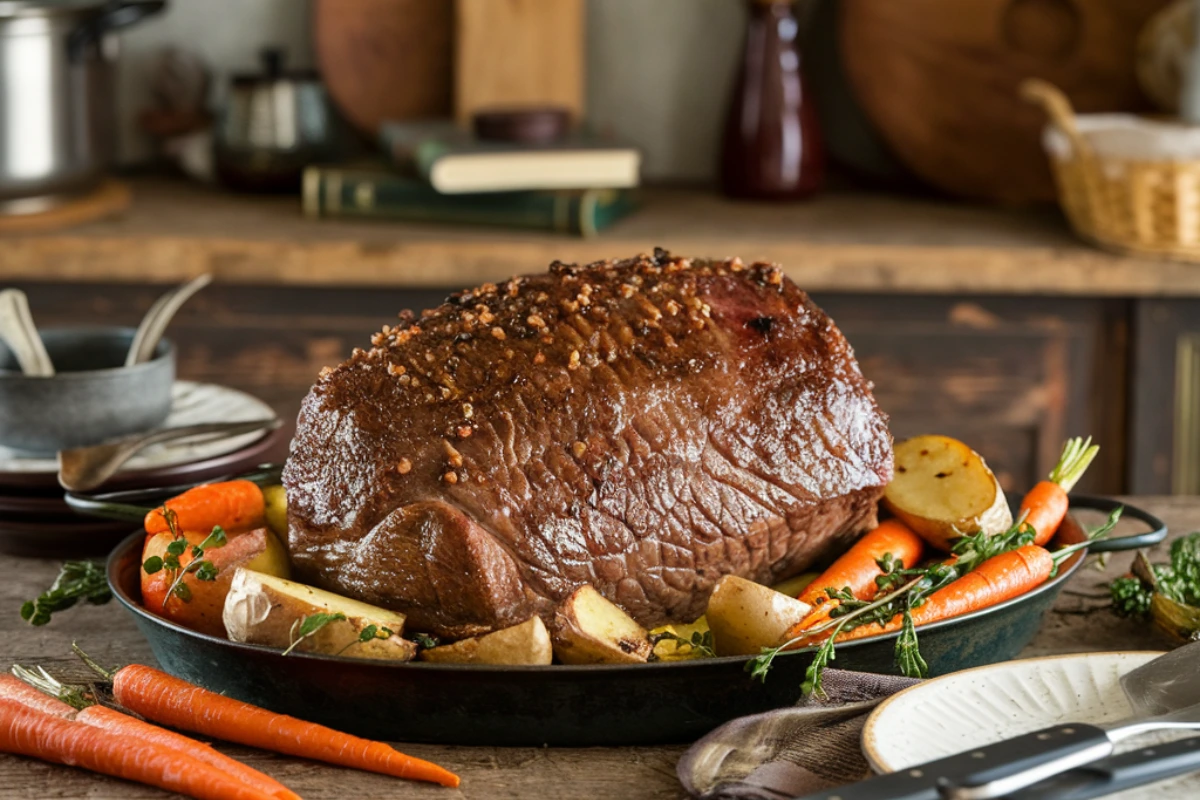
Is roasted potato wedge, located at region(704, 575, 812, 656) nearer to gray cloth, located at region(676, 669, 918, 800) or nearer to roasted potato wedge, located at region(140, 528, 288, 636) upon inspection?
gray cloth, located at region(676, 669, 918, 800)

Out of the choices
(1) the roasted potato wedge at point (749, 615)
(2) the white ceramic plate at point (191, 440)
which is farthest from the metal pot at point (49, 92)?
(1) the roasted potato wedge at point (749, 615)

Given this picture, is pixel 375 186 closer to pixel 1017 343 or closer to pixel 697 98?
pixel 697 98

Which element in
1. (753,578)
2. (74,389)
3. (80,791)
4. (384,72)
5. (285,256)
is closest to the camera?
(80,791)

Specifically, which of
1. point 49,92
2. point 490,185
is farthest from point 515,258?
point 49,92

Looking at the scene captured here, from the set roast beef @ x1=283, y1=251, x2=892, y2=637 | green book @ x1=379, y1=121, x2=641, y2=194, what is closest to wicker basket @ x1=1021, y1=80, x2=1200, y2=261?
green book @ x1=379, y1=121, x2=641, y2=194

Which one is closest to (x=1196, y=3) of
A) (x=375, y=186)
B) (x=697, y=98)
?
(x=697, y=98)

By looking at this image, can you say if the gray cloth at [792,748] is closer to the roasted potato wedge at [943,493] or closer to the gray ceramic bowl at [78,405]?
the roasted potato wedge at [943,493]
